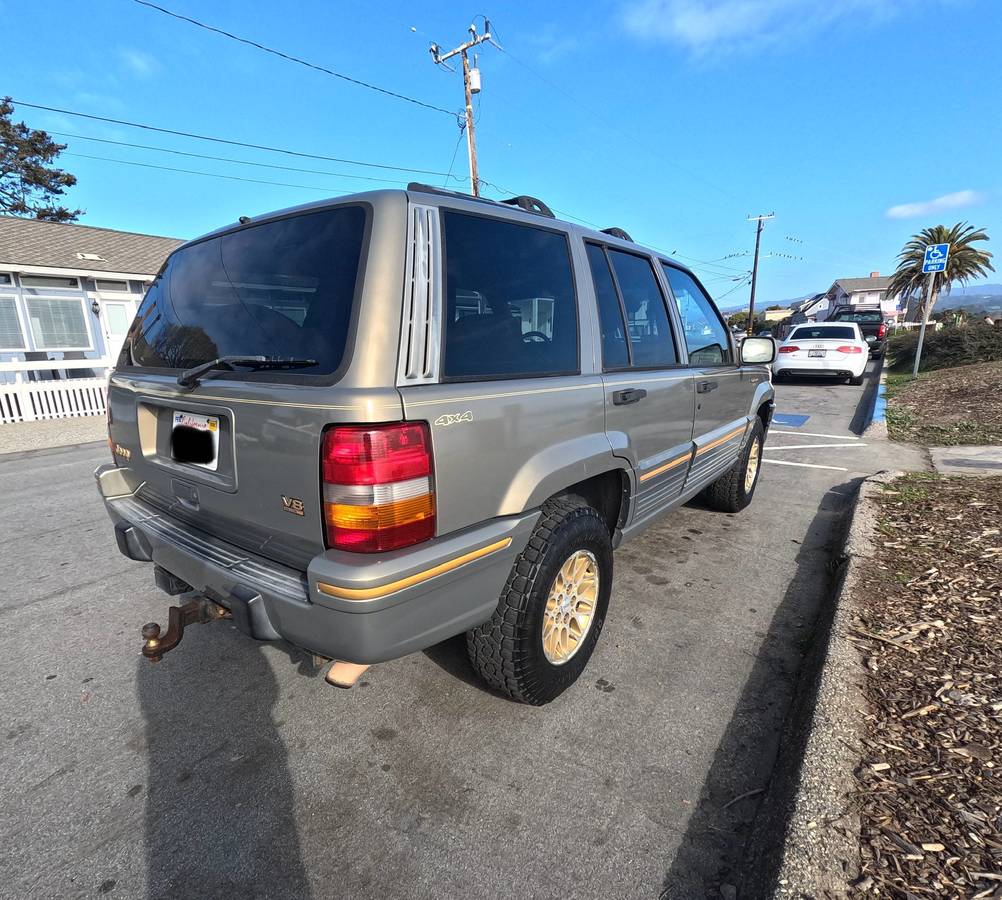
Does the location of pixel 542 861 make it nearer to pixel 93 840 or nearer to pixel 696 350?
pixel 93 840

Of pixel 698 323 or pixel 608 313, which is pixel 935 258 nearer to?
pixel 698 323

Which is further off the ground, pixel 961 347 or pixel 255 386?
pixel 255 386

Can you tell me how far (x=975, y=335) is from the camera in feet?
47.1

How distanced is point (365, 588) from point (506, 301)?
3.90 ft

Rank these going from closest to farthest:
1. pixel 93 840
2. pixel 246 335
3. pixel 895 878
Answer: pixel 895 878 → pixel 93 840 → pixel 246 335

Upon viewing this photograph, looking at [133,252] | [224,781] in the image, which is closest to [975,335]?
[224,781]

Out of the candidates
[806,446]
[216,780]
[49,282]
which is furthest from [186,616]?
[49,282]

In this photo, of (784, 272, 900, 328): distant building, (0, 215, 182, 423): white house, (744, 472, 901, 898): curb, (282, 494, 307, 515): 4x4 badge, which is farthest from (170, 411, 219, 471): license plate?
(784, 272, 900, 328): distant building

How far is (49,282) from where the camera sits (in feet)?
44.5

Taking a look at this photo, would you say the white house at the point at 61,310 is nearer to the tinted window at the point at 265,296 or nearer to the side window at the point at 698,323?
the tinted window at the point at 265,296

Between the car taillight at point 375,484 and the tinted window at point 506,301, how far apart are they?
1.04 ft

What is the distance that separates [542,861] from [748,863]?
2.03ft

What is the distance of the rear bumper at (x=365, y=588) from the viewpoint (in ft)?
5.16

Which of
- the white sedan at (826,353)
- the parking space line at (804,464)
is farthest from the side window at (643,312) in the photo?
the white sedan at (826,353)
